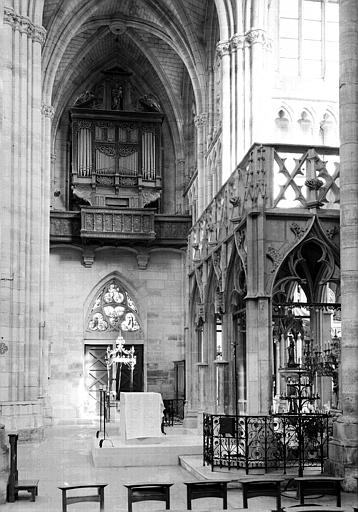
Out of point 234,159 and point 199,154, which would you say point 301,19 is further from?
point 199,154

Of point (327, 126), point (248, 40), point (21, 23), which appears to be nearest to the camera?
point (21, 23)

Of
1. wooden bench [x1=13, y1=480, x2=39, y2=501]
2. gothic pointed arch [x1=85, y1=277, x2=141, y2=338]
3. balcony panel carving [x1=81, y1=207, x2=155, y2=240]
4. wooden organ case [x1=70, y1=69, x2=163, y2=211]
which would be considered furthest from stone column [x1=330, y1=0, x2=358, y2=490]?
gothic pointed arch [x1=85, y1=277, x2=141, y2=338]

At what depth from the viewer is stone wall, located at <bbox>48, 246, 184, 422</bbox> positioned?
104 feet

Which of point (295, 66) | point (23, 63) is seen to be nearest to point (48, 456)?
point (23, 63)

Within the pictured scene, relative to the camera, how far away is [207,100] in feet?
97.3

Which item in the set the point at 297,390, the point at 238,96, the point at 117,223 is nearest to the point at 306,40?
the point at 238,96

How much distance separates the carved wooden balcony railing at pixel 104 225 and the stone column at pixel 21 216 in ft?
27.4

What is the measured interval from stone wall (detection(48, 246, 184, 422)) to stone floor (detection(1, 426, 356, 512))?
405 inches

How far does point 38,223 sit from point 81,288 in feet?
34.2

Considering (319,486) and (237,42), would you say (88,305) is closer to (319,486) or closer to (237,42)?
(237,42)

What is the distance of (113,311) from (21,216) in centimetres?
1240

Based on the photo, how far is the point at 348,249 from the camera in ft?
38.5

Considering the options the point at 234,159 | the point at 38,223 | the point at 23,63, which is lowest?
the point at 38,223

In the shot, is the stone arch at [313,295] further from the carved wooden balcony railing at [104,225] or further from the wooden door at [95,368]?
the wooden door at [95,368]
